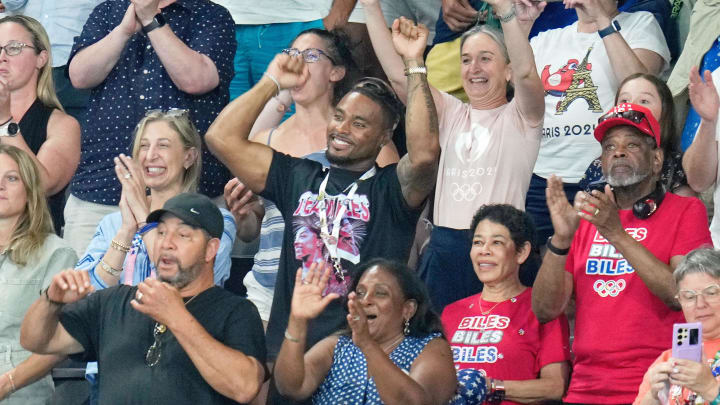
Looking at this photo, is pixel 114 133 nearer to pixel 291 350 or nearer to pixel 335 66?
pixel 335 66

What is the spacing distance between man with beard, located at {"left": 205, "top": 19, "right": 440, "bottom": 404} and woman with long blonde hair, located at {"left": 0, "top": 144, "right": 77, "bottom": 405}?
3.23ft

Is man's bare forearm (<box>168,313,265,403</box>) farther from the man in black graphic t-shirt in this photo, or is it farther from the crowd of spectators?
the man in black graphic t-shirt

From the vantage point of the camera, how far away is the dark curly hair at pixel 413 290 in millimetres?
5051

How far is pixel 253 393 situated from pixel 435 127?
138 cm

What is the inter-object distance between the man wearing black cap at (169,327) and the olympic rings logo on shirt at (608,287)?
1.36 metres

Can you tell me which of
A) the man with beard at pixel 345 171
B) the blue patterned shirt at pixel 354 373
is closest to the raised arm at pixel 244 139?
the man with beard at pixel 345 171

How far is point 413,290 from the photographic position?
5.10 metres

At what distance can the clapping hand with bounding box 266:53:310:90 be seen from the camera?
5.59m

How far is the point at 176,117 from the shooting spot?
6066 mm

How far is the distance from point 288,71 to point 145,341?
1.40m

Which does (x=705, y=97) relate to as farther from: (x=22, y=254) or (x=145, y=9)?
(x=22, y=254)

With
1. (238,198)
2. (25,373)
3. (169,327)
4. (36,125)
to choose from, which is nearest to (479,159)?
(238,198)

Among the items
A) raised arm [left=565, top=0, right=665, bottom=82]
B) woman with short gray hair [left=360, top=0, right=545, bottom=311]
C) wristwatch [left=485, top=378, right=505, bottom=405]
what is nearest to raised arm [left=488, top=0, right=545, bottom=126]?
woman with short gray hair [left=360, top=0, right=545, bottom=311]


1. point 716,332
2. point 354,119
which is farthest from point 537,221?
point 716,332
